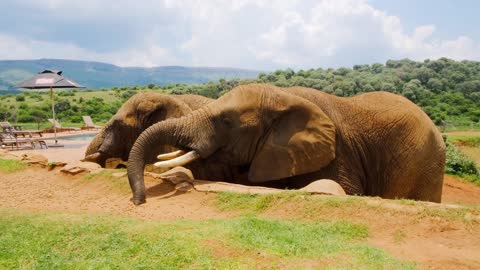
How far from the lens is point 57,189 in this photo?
10.1 metres

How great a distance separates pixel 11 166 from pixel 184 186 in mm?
5676

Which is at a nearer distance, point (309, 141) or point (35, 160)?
point (309, 141)

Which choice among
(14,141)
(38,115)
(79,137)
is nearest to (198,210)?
(14,141)

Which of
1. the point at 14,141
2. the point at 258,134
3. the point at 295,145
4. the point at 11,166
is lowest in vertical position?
the point at 14,141

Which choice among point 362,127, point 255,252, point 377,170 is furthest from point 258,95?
point 255,252

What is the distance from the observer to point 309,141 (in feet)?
29.6

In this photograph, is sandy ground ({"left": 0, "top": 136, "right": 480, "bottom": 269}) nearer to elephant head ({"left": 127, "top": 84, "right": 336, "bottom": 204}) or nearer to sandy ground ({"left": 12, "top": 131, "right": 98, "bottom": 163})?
elephant head ({"left": 127, "top": 84, "right": 336, "bottom": 204})

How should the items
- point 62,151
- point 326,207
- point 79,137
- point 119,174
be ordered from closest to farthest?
point 326,207, point 119,174, point 62,151, point 79,137

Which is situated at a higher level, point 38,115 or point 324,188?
point 324,188

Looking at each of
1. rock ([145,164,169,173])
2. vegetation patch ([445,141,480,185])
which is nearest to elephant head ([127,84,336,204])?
rock ([145,164,169,173])

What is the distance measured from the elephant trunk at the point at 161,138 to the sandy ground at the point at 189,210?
561mm

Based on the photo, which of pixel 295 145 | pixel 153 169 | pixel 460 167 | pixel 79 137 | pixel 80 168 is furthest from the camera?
pixel 79 137

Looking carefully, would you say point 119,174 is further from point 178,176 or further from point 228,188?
point 228,188

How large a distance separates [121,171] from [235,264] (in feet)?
18.7
